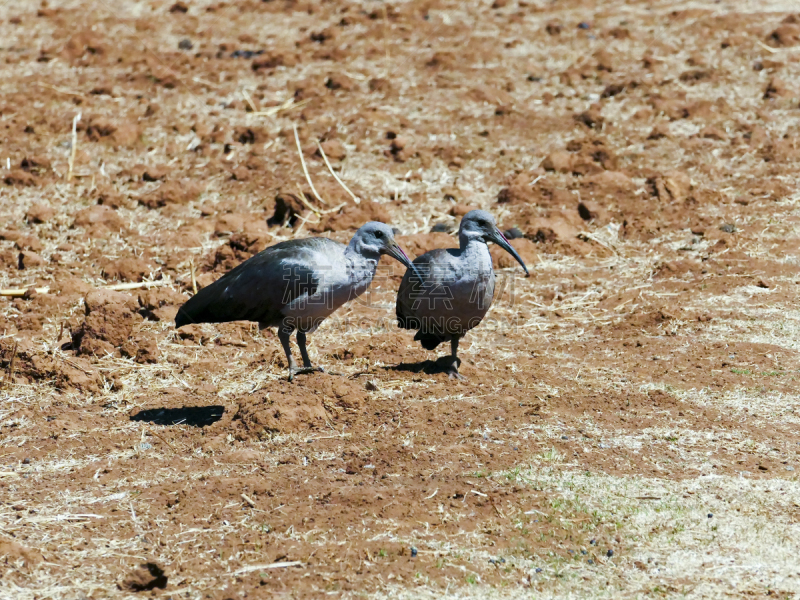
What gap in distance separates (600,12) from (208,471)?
12.9 meters

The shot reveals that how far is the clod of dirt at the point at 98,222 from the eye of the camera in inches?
432

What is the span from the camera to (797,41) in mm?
15328

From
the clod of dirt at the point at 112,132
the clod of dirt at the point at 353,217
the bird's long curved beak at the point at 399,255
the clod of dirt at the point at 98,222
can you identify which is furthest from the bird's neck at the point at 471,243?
the clod of dirt at the point at 112,132

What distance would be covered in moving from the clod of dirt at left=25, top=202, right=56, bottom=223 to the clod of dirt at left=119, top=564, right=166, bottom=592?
7.12 metres

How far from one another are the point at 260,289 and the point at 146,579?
301 centimetres

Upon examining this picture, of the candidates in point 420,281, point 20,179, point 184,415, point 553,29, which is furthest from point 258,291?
point 553,29

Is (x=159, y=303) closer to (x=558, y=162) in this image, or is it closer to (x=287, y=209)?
(x=287, y=209)

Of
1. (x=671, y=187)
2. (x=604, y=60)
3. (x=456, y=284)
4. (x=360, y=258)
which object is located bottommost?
(x=671, y=187)

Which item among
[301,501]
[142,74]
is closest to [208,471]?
[301,501]

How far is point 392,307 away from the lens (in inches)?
384

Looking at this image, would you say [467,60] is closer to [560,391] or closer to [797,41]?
[797,41]

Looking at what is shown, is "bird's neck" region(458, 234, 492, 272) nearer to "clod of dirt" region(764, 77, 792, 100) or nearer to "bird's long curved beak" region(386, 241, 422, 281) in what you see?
"bird's long curved beak" region(386, 241, 422, 281)

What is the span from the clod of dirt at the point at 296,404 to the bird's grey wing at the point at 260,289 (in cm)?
63

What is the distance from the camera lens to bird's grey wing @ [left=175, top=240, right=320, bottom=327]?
24.2 ft
